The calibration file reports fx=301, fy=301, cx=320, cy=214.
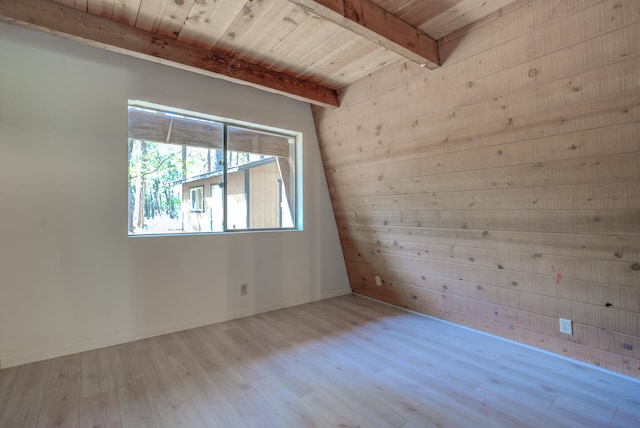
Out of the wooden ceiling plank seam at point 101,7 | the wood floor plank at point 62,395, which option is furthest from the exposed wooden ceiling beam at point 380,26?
the wood floor plank at point 62,395

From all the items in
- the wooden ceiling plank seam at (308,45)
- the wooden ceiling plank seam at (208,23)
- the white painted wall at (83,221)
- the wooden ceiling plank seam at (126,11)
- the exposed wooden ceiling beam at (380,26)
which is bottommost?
the white painted wall at (83,221)

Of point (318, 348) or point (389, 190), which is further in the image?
point (389, 190)

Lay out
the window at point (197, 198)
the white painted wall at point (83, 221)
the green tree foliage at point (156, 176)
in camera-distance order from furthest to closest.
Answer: the window at point (197, 198)
the green tree foliage at point (156, 176)
the white painted wall at point (83, 221)

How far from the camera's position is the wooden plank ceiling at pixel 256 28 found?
196 cm

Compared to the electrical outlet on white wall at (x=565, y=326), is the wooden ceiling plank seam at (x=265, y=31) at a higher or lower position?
higher

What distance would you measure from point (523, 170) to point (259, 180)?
261 cm

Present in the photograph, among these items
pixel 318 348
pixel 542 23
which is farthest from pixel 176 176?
pixel 542 23

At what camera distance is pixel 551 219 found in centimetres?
214

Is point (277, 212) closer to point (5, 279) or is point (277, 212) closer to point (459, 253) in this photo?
point (459, 253)

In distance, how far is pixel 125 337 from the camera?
2.62 m

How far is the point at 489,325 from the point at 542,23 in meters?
2.40

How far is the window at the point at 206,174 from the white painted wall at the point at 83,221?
149mm

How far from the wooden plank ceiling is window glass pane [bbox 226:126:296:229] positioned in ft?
2.63

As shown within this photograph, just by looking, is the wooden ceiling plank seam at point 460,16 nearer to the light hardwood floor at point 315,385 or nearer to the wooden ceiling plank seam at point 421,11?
the wooden ceiling plank seam at point 421,11
